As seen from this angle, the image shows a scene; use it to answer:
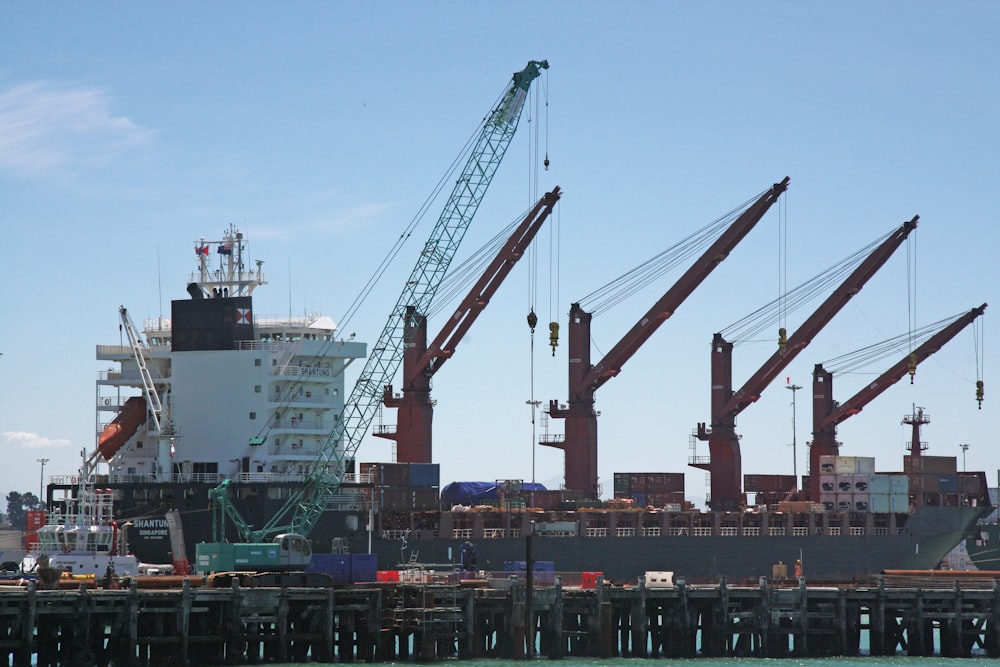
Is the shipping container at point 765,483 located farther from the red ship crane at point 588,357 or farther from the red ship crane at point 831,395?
the red ship crane at point 588,357

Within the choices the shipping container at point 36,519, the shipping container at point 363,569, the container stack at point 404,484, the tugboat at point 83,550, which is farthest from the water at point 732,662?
the container stack at point 404,484

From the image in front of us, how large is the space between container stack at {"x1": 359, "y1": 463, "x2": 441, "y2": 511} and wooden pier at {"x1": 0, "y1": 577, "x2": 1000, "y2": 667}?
18997 mm

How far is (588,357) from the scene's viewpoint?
87.6 m

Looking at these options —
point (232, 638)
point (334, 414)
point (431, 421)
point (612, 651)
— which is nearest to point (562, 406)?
point (431, 421)

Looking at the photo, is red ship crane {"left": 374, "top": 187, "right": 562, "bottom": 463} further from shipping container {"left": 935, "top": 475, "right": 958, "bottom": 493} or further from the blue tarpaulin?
shipping container {"left": 935, "top": 475, "right": 958, "bottom": 493}

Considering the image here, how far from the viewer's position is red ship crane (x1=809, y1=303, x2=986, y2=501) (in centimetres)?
9450

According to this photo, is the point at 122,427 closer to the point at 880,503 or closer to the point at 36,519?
the point at 36,519

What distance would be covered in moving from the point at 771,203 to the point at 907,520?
68.8 feet

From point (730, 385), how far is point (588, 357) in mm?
9889

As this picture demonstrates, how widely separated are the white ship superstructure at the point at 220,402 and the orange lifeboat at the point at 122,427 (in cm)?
5

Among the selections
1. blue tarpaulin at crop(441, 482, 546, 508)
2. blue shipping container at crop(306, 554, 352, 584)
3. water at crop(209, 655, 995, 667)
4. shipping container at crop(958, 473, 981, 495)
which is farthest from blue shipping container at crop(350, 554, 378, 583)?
shipping container at crop(958, 473, 981, 495)

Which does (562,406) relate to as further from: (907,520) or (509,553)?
(907,520)

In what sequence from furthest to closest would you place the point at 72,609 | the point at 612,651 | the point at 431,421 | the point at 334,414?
the point at 431,421 < the point at 334,414 < the point at 612,651 < the point at 72,609

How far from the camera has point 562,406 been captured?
8762 cm
